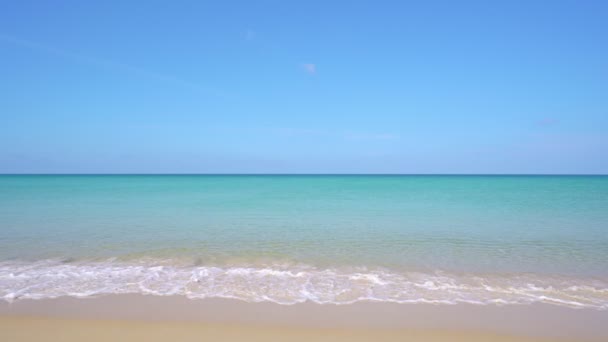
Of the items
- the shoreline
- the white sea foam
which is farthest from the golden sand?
the white sea foam

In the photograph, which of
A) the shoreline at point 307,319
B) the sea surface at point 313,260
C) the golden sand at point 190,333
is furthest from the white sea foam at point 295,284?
the golden sand at point 190,333

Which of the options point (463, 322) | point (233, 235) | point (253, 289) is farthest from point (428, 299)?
point (233, 235)

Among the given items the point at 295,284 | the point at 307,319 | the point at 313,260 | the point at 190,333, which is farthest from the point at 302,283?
the point at 190,333

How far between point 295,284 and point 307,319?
1575mm

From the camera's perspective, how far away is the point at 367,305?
211 inches

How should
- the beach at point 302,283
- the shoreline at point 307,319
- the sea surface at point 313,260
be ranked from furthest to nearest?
the sea surface at point 313,260 → the beach at point 302,283 → the shoreline at point 307,319

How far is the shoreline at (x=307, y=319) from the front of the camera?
175 inches

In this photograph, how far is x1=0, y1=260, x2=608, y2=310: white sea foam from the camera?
5719 millimetres

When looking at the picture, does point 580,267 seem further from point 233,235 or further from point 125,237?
point 125,237

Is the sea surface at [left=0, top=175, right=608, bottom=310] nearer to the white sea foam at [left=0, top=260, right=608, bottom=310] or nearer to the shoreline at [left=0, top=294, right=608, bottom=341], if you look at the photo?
the white sea foam at [left=0, top=260, right=608, bottom=310]

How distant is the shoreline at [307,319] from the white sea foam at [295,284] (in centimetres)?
31

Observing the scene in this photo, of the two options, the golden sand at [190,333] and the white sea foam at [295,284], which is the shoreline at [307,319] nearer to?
the golden sand at [190,333]

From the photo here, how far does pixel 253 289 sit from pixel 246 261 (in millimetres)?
2097

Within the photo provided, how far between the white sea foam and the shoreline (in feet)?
1.00
